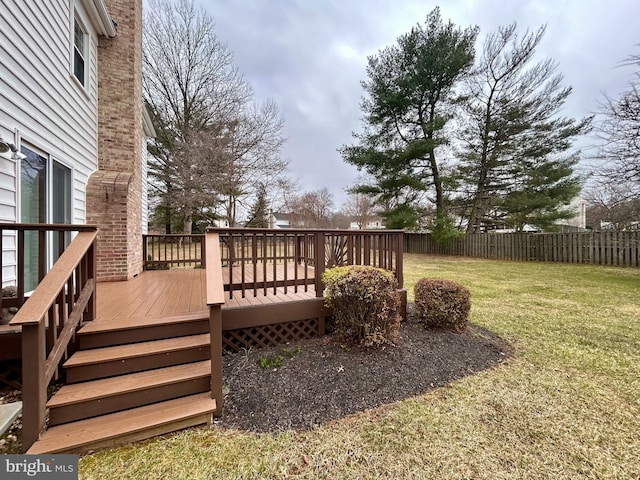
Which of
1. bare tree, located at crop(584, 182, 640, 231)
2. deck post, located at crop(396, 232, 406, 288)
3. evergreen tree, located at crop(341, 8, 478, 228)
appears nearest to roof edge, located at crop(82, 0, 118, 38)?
deck post, located at crop(396, 232, 406, 288)

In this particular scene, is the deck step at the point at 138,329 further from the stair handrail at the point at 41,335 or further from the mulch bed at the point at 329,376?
the mulch bed at the point at 329,376

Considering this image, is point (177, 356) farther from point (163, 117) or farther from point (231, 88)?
point (163, 117)

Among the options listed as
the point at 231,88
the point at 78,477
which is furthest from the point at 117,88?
the point at 231,88

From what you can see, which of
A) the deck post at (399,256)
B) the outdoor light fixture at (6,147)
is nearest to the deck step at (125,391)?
the outdoor light fixture at (6,147)

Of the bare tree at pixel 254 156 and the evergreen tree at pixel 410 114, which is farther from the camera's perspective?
the evergreen tree at pixel 410 114

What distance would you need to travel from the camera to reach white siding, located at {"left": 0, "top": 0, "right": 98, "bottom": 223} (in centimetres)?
310

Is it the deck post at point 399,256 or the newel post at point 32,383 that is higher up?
the deck post at point 399,256

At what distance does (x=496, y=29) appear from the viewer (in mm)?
14961

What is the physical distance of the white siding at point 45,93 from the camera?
3098 millimetres

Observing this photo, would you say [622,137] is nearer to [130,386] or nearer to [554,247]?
[554,247]

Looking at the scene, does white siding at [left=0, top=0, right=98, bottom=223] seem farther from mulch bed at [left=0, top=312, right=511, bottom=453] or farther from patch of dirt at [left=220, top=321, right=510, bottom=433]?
patch of dirt at [left=220, top=321, right=510, bottom=433]

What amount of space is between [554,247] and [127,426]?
1686 centimetres

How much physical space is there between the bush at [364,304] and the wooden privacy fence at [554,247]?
1359 centimetres

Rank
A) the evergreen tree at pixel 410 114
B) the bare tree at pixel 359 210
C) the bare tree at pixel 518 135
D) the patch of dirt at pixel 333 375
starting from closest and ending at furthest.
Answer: the patch of dirt at pixel 333 375, the bare tree at pixel 518 135, the evergreen tree at pixel 410 114, the bare tree at pixel 359 210
